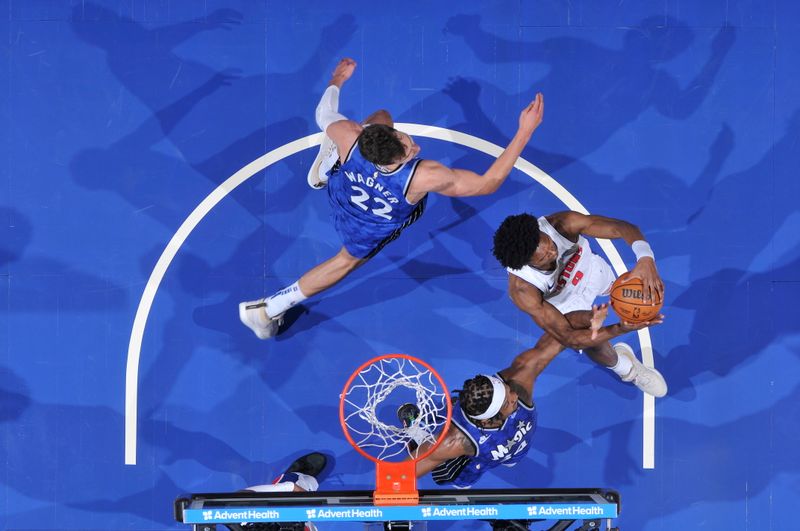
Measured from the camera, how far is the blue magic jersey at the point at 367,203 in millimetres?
6496

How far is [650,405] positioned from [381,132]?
392cm

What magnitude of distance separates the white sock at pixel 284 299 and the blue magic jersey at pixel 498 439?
1779mm

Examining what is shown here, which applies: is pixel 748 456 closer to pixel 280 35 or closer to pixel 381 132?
pixel 381 132

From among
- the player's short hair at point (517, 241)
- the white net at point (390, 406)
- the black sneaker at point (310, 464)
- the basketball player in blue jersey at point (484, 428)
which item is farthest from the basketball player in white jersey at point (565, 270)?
the black sneaker at point (310, 464)

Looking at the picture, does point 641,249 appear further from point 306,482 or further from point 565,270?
point 306,482

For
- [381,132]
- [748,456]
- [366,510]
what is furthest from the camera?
[748,456]

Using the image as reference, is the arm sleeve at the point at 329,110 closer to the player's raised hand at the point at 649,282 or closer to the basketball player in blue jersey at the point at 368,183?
the basketball player in blue jersey at the point at 368,183

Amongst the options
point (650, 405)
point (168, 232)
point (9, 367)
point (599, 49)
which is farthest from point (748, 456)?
point (9, 367)

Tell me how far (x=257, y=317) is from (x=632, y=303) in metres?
3.39

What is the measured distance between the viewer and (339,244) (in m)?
7.98

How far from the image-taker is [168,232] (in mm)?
7996

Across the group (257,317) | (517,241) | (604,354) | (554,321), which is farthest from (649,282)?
(257,317)

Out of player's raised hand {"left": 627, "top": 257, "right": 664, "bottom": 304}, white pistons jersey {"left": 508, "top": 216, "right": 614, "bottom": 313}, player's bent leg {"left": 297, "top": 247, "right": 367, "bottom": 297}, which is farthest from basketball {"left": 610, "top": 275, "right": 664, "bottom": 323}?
player's bent leg {"left": 297, "top": 247, "right": 367, "bottom": 297}

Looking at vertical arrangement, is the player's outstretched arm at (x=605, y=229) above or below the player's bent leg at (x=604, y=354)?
above
